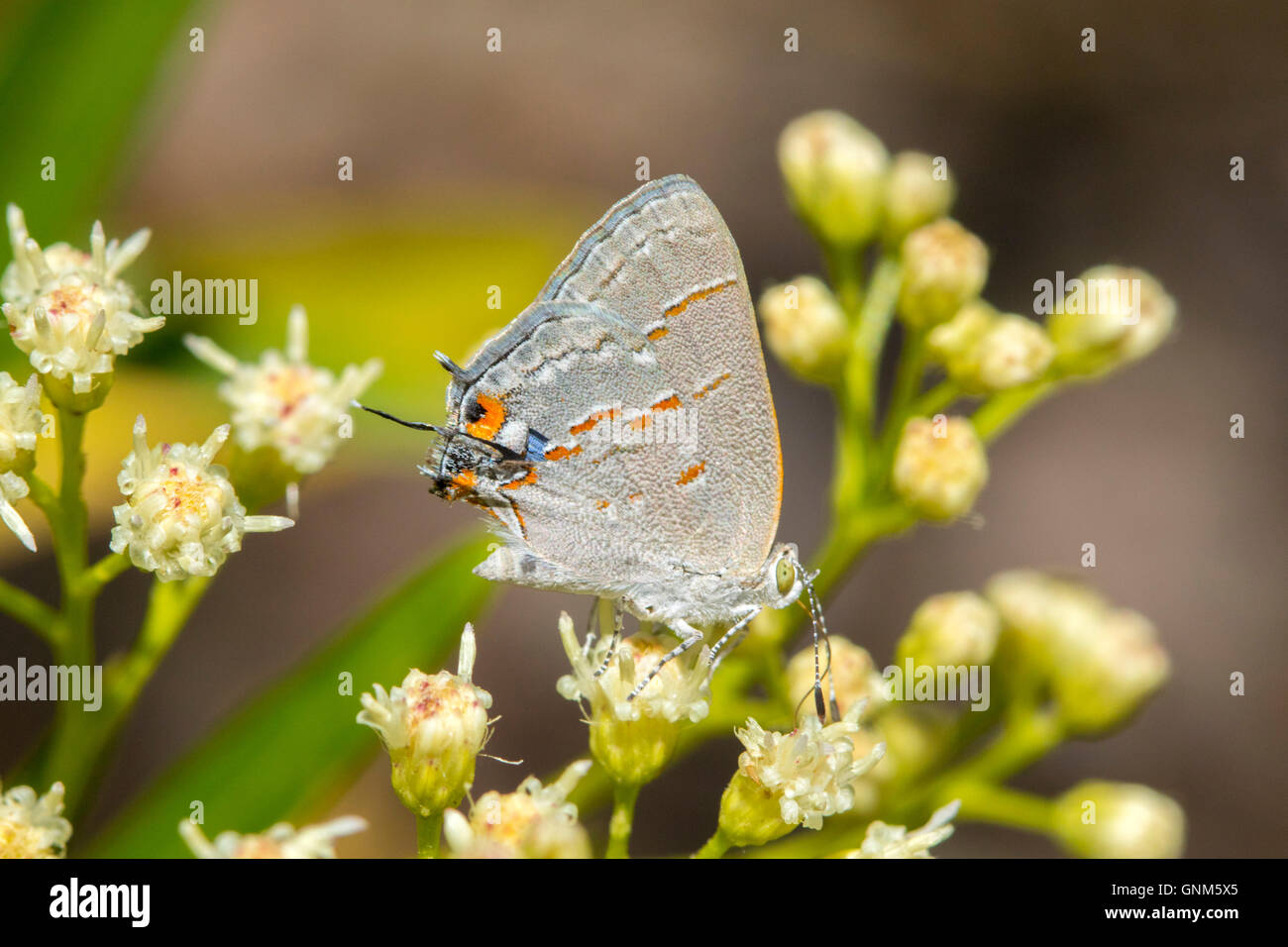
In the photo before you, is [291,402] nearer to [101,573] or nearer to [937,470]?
[101,573]

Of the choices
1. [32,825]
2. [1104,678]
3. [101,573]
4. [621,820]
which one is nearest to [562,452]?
[621,820]

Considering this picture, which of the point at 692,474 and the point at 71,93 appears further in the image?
the point at 71,93

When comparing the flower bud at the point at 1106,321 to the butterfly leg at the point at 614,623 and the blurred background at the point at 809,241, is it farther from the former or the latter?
the blurred background at the point at 809,241

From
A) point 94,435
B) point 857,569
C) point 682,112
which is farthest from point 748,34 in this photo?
point 94,435

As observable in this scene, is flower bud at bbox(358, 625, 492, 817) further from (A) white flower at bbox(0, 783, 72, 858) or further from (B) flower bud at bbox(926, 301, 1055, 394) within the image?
(B) flower bud at bbox(926, 301, 1055, 394)

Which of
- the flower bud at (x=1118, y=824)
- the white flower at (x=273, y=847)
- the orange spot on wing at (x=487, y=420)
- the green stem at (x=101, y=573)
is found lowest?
the flower bud at (x=1118, y=824)

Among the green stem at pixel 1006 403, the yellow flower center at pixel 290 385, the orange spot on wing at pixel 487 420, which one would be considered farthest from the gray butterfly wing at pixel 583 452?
the green stem at pixel 1006 403

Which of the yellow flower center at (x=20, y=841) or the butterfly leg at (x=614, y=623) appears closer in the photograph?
the yellow flower center at (x=20, y=841)

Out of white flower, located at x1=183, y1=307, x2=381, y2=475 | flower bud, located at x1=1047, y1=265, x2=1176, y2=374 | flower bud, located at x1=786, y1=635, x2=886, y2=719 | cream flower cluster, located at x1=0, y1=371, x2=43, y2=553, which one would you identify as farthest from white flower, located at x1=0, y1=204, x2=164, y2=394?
flower bud, located at x1=1047, y1=265, x2=1176, y2=374
